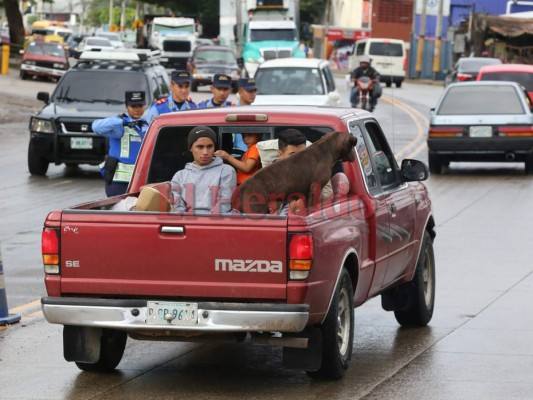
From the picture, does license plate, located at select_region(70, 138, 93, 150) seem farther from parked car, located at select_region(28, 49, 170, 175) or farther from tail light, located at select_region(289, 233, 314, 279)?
tail light, located at select_region(289, 233, 314, 279)

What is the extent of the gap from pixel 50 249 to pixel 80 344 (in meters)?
0.76

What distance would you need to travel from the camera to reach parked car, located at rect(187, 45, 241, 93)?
176ft

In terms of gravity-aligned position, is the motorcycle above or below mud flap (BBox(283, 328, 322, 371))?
below

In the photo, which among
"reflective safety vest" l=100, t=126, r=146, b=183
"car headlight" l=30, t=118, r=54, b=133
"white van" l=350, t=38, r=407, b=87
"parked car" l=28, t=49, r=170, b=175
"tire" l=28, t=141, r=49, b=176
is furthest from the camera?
"white van" l=350, t=38, r=407, b=87

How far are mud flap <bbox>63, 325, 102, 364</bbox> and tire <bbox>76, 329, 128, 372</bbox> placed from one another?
15cm

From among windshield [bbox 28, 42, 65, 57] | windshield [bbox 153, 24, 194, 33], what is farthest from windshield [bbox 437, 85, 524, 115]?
windshield [bbox 153, 24, 194, 33]

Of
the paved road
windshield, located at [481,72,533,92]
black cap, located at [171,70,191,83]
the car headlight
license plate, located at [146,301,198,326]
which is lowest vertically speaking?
windshield, located at [481,72,533,92]

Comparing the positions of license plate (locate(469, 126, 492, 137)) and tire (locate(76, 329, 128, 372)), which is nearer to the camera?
tire (locate(76, 329, 128, 372))

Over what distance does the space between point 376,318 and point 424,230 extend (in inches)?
38.7

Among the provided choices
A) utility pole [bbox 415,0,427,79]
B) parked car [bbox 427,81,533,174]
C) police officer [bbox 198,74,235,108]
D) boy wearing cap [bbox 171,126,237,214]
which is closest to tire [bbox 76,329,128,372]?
boy wearing cap [bbox 171,126,237,214]

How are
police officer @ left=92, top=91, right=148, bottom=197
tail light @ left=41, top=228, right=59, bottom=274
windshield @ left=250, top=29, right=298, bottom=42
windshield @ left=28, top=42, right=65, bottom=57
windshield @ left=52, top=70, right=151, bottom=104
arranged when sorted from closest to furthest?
1. tail light @ left=41, top=228, right=59, bottom=274
2. police officer @ left=92, top=91, right=148, bottom=197
3. windshield @ left=52, top=70, right=151, bottom=104
4. windshield @ left=28, top=42, right=65, bottom=57
5. windshield @ left=250, top=29, right=298, bottom=42

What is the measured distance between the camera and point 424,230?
1070cm

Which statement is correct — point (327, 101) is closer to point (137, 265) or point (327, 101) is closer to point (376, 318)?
point (376, 318)

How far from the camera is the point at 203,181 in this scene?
914cm
